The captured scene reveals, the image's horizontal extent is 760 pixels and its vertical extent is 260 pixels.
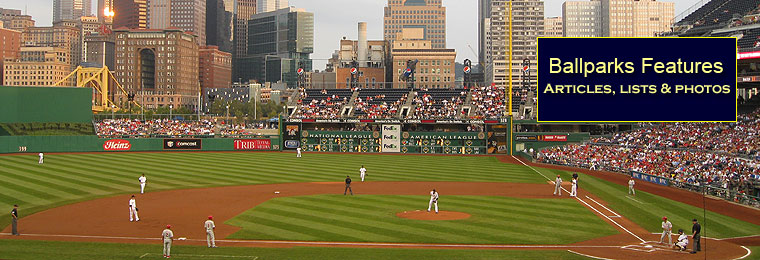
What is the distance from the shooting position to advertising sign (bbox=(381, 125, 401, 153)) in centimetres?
7962

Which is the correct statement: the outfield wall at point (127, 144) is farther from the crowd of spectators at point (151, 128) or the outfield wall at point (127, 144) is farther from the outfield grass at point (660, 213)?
the outfield grass at point (660, 213)

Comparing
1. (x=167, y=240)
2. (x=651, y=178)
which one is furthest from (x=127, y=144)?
(x=167, y=240)

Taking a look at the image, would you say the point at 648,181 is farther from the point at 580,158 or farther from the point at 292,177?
the point at 292,177

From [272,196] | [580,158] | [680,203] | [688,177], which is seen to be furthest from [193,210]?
[580,158]

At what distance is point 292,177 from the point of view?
48.3m

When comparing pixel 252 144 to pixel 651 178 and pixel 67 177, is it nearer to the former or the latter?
pixel 67 177

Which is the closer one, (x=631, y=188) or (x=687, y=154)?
(x=631, y=188)

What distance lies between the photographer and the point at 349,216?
1134 inches

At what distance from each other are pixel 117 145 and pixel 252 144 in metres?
15.7

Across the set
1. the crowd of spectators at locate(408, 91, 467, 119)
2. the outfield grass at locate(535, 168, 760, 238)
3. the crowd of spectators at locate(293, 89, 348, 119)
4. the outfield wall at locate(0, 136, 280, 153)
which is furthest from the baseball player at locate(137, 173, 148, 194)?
the crowd of spectators at locate(408, 91, 467, 119)

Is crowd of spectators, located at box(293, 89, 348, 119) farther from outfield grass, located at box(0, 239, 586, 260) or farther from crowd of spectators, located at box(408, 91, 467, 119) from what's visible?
outfield grass, located at box(0, 239, 586, 260)

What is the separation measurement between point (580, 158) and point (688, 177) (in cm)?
1921

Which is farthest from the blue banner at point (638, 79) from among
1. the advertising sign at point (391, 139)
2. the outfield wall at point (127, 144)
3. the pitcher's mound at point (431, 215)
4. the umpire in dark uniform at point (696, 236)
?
the outfield wall at point (127, 144)

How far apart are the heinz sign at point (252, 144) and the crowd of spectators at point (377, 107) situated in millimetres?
12874
